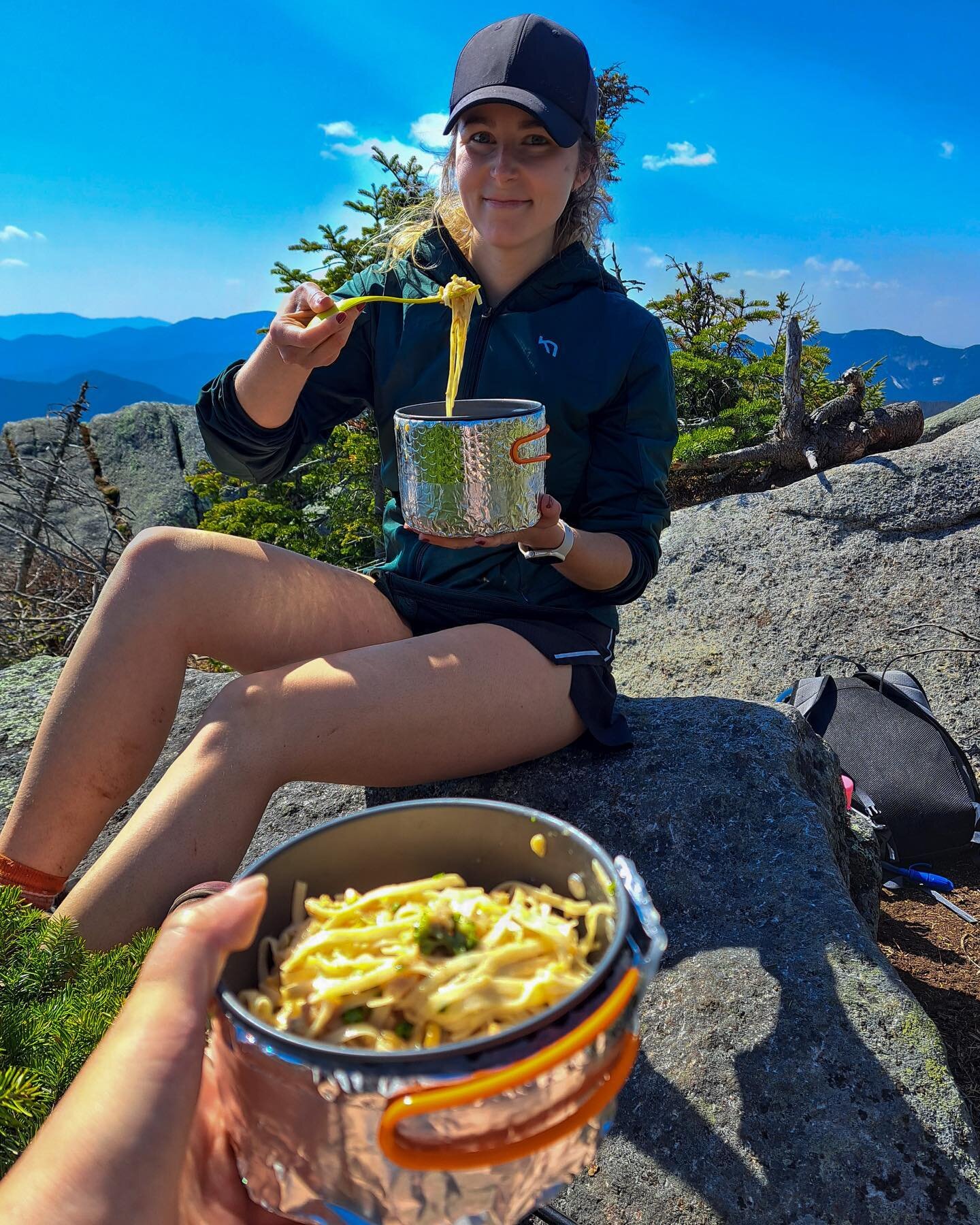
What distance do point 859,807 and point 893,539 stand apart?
1821mm

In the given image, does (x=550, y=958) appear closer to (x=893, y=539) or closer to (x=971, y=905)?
(x=971, y=905)

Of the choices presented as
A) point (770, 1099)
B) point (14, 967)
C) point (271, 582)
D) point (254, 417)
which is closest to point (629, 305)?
point (254, 417)

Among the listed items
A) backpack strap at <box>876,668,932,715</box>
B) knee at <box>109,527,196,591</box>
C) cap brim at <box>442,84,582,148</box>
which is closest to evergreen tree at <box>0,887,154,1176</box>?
knee at <box>109,527,196,591</box>

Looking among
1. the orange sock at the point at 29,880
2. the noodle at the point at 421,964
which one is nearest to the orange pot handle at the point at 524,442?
the noodle at the point at 421,964

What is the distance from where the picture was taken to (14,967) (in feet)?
4.84

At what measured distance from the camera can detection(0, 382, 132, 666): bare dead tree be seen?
23.6 feet

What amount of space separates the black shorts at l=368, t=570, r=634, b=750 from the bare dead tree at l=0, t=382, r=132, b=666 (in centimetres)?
417

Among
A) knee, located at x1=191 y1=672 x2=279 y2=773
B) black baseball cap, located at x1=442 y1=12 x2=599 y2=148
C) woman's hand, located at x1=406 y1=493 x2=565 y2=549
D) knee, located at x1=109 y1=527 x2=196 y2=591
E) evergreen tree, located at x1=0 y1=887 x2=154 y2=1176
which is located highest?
black baseball cap, located at x1=442 y1=12 x2=599 y2=148

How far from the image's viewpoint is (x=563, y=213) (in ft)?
9.91

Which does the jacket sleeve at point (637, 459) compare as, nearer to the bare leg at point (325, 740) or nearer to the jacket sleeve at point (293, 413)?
the bare leg at point (325, 740)

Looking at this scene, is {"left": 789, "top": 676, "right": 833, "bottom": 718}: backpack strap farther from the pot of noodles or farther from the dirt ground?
the pot of noodles

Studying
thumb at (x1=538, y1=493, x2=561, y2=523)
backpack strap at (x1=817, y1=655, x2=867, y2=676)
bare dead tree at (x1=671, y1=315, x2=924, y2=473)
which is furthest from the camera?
bare dead tree at (x1=671, y1=315, x2=924, y2=473)

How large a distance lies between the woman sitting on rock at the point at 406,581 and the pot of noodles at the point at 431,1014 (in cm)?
92

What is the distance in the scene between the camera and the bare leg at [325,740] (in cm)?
188
